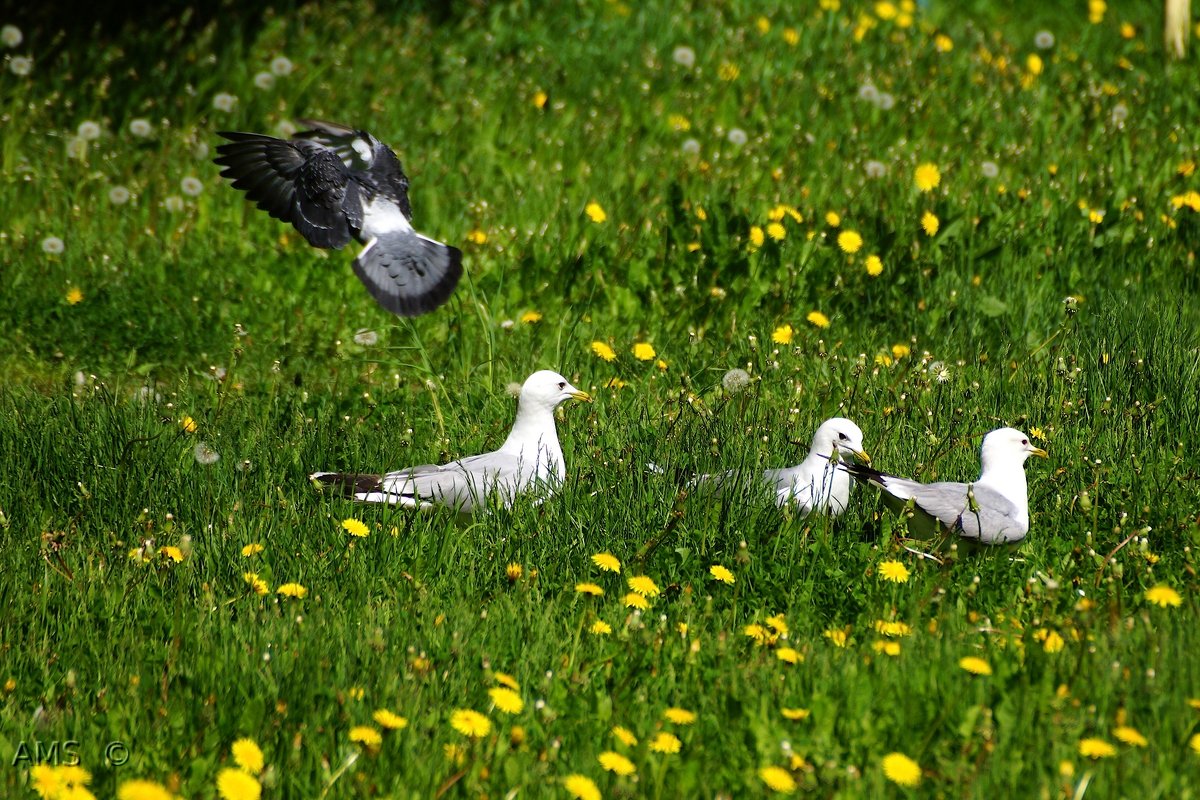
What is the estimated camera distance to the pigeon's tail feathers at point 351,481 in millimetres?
4258

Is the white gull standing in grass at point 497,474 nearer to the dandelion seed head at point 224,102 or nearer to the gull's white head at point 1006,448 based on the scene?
the gull's white head at point 1006,448

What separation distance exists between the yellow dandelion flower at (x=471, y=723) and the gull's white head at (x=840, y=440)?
169cm

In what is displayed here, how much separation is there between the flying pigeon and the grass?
36 centimetres

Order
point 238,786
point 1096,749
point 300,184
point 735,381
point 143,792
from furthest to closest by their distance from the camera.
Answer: point 735,381
point 300,184
point 1096,749
point 238,786
point 143,792

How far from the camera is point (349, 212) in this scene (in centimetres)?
502

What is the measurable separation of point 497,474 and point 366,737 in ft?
5.09

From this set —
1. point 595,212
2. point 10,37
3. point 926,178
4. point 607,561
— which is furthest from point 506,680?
point 10,37

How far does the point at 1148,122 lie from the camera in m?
8.26

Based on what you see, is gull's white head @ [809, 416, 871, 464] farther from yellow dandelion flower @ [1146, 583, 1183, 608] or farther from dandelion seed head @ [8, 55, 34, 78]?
dandelion seed head @ [8, 55, 34, 78]

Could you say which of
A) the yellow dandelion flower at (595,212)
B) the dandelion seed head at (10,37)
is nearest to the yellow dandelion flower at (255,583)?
the yellow dandelion flower at (595,212)

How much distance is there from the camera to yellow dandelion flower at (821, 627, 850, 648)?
349cm

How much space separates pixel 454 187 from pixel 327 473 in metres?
3.22

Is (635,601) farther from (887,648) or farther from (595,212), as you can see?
(595,212)

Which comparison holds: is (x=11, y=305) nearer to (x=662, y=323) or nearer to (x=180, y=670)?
(x=662, y=323)
